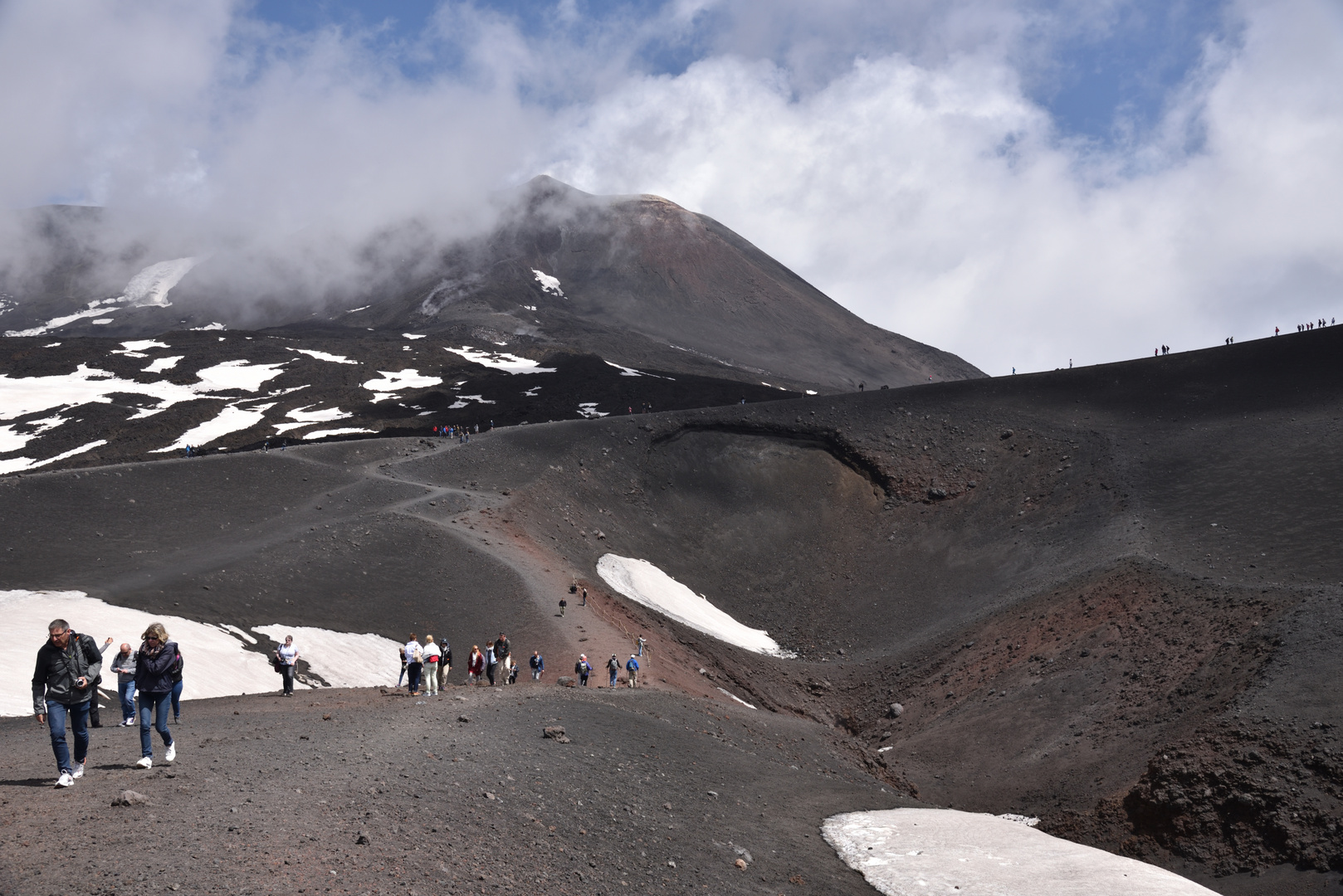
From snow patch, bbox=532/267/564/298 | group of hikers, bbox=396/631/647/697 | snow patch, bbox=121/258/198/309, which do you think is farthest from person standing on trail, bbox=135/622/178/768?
snow patch, bbox=121/258/198/309

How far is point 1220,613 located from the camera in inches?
1085

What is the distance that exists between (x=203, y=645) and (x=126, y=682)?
26.5 feet

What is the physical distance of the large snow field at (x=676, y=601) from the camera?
40219 mm

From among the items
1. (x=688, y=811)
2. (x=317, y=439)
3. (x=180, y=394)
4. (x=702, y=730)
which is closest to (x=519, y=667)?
(x=702, y=730)

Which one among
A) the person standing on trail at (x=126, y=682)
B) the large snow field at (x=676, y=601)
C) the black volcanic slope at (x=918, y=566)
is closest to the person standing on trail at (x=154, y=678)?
the black volcanic slope at (x=918, y=566)

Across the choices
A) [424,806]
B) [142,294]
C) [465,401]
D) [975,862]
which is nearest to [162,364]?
[465,401]

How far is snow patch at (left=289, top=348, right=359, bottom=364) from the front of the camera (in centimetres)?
9856

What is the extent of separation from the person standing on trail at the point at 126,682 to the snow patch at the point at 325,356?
273ft

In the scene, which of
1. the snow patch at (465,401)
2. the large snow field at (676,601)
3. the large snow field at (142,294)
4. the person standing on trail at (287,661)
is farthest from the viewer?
the large snow field at (142,294)

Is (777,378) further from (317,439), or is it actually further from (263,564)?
(263,564)

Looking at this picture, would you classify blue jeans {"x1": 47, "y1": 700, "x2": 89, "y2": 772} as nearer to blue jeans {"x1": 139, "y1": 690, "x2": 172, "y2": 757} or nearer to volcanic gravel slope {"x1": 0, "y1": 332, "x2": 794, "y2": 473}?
blue jeans {"x1": 139, "y1": 690, "x2": 172, "y2": 757}

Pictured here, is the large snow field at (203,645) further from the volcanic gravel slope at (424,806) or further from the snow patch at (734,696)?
the snow patch at (734,696)

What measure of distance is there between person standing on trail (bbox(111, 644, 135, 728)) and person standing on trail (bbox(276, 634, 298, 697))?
11.4 ft

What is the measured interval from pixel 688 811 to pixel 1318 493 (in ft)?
99.9
